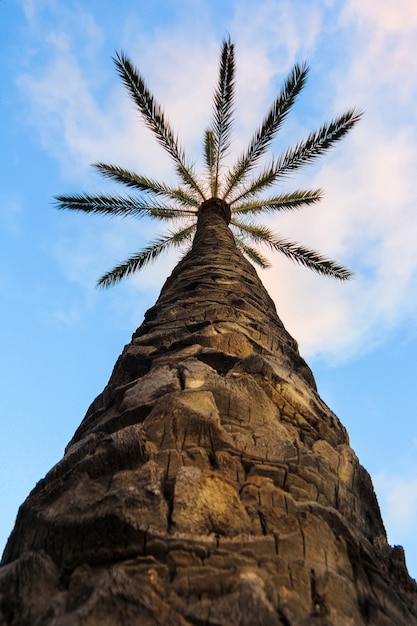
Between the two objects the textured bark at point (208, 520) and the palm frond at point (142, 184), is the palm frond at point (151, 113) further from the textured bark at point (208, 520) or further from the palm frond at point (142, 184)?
the textured bark at point (208, 520)

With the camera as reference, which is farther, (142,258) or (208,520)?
(142,258)

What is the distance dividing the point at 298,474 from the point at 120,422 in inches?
34.1

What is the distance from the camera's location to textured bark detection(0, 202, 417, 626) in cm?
170

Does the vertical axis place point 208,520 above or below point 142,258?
below

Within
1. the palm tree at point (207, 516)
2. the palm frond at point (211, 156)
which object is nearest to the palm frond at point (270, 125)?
the palm frond at point (211, 156)

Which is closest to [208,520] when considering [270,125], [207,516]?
[207,516]

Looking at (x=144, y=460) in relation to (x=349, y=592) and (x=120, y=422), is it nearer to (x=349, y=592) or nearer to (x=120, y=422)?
(x=120, y=422)

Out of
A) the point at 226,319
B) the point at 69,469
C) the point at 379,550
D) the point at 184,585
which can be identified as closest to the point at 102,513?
the point at 184,585

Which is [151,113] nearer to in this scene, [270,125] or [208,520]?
[270,125]

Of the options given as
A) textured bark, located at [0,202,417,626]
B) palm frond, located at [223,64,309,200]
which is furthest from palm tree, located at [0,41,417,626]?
palm frond, located at [223,64,309,200]

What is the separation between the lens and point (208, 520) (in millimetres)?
1990

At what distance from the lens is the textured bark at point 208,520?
66.8 inches

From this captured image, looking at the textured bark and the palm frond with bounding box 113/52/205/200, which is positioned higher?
the palm frond with bounding box 113/52/205/200

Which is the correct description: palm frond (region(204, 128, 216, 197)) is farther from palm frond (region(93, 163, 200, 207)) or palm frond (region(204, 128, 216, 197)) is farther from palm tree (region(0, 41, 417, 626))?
palm tree (region(0, 41, 417, 626))
